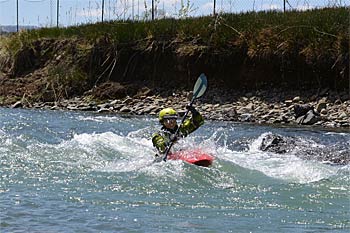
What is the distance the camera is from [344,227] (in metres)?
5.62

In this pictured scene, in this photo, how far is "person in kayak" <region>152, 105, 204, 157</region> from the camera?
345 inches

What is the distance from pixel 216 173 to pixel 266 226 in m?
2.40

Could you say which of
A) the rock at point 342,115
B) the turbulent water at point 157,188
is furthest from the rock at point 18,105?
the rock at point 342,115

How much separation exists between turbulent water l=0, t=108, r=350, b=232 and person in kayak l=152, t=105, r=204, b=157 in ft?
0.80

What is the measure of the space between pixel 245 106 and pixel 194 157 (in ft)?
26.8

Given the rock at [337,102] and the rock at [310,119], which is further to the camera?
the rock at [337,102]

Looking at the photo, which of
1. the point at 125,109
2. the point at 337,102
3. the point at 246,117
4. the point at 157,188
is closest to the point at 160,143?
the point at 157,188

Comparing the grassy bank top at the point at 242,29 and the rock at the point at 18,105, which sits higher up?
the grassy bank top at the point at 242,29

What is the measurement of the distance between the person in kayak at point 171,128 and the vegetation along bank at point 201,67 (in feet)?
17.9

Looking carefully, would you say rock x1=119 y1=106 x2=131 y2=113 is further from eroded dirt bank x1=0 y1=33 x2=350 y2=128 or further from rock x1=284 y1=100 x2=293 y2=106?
rock x1=284 y1=100 x2=293 y2=106

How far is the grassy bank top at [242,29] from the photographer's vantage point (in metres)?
16.6

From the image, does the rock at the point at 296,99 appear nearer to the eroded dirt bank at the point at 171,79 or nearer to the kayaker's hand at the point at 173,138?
the eroded dirt bank at the point at 171,79

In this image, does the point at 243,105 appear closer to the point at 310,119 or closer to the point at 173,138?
the point at 310,119

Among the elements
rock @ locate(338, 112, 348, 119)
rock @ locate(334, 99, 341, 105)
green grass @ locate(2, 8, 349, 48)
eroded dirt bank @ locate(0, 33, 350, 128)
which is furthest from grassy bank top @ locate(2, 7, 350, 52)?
rock @ locate(338, 112, 348, 119)
